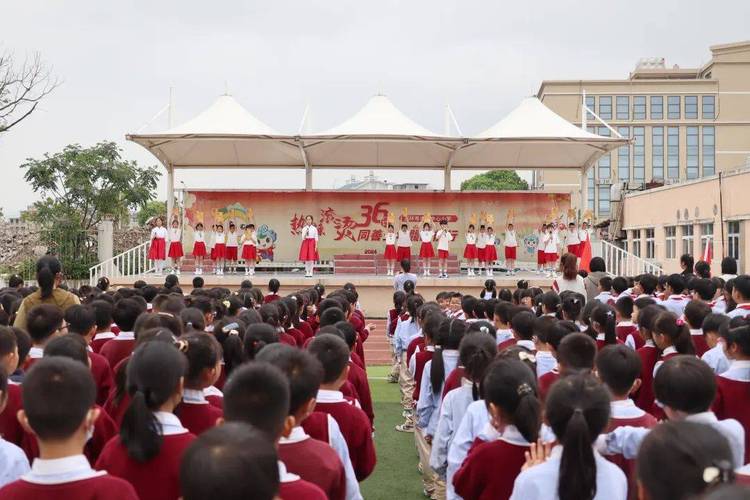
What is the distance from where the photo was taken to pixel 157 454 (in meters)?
2.26

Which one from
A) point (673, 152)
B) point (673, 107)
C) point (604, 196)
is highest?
point (673, 107)

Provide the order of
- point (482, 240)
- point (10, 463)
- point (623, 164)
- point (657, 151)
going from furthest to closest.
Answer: point (657, 151) < point (623, 164) < point (482, 240) < point (10, 463)

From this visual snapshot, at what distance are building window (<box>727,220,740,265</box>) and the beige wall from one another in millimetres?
62

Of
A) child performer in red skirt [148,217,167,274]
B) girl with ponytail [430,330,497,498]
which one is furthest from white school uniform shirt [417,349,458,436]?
child performer in red skirt [148,217,167,274]

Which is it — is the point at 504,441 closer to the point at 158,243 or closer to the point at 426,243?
the point at 426,243

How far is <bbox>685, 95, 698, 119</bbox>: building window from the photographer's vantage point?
45094mm

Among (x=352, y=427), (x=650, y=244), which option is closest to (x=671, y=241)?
(x=650, y=244)

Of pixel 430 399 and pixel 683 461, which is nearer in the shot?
pixel 683 461

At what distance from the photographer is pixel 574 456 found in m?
1.99

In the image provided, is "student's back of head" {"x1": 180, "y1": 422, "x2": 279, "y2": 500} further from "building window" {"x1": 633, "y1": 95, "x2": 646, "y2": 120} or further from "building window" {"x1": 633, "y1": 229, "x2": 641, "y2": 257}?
"building window" {"x1": 633, "y1": 95, "x2": 646, "y2": 120}

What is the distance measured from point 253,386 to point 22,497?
0.62 meters

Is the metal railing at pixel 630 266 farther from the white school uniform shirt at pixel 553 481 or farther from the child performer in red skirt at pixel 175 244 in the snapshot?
the white school uniform shirt at pixel 553 481

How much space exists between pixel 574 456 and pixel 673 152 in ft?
159

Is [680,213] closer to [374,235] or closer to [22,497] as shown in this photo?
[374,235]
